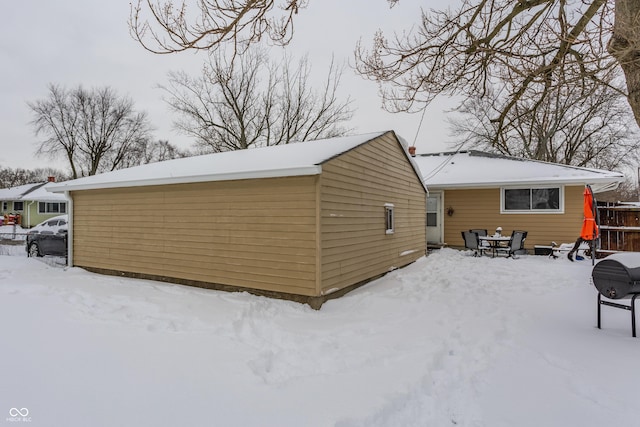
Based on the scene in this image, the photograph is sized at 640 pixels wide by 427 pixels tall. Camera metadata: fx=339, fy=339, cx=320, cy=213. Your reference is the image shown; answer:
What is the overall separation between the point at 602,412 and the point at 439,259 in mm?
7794

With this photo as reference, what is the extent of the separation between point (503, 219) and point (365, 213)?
7.16m

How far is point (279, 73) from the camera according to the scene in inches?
795

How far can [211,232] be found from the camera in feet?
21.5

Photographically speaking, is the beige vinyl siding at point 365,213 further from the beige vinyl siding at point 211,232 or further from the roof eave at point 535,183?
the roof eave at point 535,183

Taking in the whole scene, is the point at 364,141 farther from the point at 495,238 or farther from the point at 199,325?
the point at 495,238

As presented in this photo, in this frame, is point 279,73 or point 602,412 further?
point 279,73

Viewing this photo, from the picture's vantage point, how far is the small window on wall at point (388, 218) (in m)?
7.93

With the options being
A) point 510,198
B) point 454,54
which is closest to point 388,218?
point 454,54

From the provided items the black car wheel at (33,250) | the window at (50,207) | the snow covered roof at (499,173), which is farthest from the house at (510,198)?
the window at (50,207)

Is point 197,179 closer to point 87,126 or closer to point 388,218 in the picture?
point 388,218

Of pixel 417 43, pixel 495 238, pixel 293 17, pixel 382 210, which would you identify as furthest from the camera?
pixel 495 238

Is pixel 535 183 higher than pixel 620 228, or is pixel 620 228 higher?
pixel 535 183

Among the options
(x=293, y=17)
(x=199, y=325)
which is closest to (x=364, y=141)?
(x=293, y=17)

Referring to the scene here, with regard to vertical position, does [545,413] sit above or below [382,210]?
below
